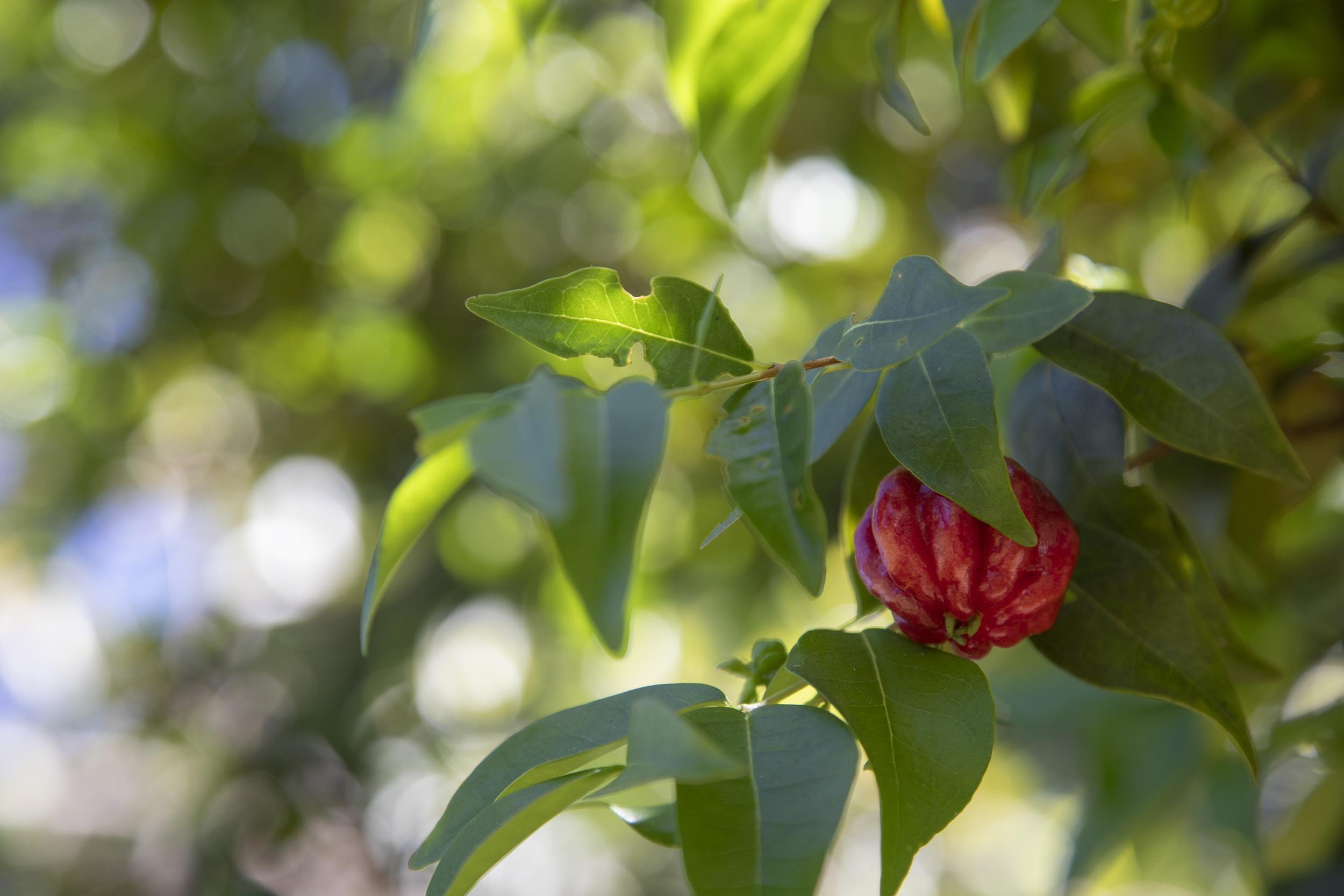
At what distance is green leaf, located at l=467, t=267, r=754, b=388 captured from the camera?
1.40 feet

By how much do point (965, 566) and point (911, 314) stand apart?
139 millimetres

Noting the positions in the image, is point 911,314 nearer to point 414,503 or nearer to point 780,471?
point 780,471

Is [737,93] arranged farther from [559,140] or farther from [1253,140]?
[559,140]

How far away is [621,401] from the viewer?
310 millimetres

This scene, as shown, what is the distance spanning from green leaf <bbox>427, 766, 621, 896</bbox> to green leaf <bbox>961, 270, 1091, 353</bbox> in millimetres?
221

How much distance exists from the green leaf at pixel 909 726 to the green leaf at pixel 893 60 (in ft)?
1.27

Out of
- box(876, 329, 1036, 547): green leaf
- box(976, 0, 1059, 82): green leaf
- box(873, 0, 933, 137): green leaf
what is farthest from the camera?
box(873, 0, 933, 137): green leaf

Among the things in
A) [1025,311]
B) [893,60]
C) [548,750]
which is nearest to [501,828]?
[548,750]

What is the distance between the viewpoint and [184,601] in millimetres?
2328

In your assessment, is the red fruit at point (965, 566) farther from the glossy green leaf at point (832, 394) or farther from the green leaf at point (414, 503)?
the green leaf at point (414, 503)

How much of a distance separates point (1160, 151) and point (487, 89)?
4.68 feet

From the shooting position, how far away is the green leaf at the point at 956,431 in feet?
1.24

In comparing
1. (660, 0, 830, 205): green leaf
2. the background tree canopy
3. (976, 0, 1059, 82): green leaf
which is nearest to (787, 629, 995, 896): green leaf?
the background tree canopy

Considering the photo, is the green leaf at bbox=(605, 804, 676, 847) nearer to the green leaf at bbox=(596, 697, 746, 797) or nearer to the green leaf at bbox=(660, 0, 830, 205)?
the green leaf at bbox=(596, 697, 746, 797)
